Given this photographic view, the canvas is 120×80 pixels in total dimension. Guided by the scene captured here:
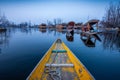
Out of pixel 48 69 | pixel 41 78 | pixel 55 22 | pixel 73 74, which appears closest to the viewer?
pixel 41 78

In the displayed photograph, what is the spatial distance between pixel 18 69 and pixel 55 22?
110m

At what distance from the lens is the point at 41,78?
16.0 ft

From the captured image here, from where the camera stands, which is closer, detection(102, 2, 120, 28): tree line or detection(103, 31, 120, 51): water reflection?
detection(103, 31, 120, 51): water reflection

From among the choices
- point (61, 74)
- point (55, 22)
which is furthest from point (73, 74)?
point (55, 22)

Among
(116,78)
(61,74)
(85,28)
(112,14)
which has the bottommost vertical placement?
(116,78)

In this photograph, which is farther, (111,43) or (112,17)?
(112,17)

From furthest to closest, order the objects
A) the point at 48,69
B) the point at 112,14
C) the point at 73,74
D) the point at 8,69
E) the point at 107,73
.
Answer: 1. the point at 112,14
2. the point at 8,69
3. the point at 107,73
4. the point at 48,69
5. the point at 73,74

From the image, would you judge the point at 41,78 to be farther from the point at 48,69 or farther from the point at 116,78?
the point at 116,78

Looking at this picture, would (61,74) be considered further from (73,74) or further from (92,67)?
(92,67)

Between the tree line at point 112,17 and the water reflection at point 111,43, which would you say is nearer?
the water reflection at point 111,43

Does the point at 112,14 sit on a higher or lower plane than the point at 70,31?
higher

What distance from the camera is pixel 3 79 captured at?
6.45 metres

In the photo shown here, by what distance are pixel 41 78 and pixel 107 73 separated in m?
4.33

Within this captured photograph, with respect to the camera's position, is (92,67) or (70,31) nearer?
(92,67)
